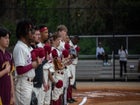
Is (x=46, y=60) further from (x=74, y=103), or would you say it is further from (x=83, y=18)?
(x=83, y=18)

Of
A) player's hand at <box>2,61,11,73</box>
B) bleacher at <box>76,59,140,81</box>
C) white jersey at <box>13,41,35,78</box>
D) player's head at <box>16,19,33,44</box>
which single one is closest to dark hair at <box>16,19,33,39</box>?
player's head at <box>16,19,33,44</box>

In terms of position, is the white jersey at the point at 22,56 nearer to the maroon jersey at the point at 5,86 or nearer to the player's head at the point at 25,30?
the player's head at the point at 25,30

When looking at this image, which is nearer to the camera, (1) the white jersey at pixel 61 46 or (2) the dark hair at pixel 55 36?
(2) the dark hair at pixel 55 36

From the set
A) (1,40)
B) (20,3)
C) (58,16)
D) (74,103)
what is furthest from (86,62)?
(1,40)

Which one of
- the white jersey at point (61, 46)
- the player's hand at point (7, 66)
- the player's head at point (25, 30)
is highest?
the player's head at point (25, 30)

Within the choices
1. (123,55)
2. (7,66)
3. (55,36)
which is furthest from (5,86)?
(123,55)

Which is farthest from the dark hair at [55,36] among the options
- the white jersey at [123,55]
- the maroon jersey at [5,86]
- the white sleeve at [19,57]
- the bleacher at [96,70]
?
the bleacher at [96,70]

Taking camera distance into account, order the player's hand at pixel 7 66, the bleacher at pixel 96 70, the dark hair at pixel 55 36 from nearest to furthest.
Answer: the player's hand at pixel 7 66 → the dark hair at pixel 55 36 → the bleacher at pixel 96 70

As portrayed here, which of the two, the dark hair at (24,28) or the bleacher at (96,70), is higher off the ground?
the dark hair at (24,28)

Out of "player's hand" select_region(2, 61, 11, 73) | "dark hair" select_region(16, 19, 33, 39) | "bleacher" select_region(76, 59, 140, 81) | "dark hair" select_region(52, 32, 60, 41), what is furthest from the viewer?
"bleacher" select_region(76, 59, 140, 81)

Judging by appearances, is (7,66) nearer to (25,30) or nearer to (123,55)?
(25,30)

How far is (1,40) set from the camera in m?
8.67

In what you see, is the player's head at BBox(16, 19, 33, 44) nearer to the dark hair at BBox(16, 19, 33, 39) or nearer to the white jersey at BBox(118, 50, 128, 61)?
the dark hair at BBox(16, 19, 33, 39)

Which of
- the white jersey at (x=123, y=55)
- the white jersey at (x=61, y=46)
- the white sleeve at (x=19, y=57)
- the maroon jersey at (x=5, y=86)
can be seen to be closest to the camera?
the maroon jersey at (x=5, y=86)
